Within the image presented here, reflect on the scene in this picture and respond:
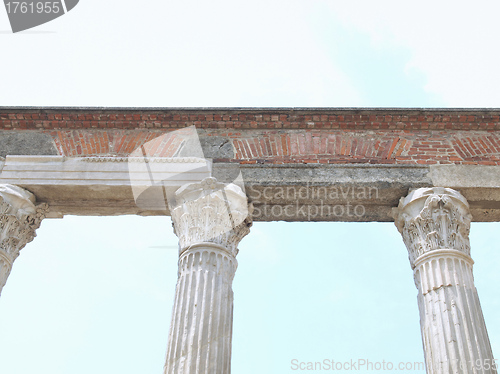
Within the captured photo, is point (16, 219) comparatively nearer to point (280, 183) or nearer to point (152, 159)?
point (152, 159)

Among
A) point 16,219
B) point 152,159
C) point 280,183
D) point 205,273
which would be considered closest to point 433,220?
point 280,183

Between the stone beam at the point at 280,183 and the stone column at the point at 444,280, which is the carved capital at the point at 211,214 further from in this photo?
the stone column at the point at 444,280

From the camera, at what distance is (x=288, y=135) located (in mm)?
9523

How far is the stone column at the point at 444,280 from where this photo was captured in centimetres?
687

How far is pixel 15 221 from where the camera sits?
27.7 ft

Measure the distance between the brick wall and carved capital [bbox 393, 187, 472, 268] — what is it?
3.61ft

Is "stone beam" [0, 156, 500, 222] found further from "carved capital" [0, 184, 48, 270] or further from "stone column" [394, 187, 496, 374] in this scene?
"stone column" [394, 187, 496, 374]

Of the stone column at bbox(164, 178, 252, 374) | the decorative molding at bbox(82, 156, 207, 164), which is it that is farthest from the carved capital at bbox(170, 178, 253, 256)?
the decorative molding at bbox(82, 156, 207, 164)

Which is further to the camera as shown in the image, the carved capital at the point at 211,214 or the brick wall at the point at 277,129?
the brick wall at the point at 277,129

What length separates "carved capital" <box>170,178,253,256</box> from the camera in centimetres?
795

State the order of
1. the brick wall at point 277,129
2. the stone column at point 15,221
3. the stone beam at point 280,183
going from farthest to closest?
the brick wall at point 277,129 → the stone beam at point 280,183 → the stone column at point 15,221

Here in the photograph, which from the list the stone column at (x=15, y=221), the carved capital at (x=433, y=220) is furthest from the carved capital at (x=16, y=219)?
the carved capital at (x=433, y=220)

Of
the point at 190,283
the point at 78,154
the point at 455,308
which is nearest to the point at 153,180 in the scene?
the point at 78,154

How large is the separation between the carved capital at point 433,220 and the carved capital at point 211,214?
2.09m
